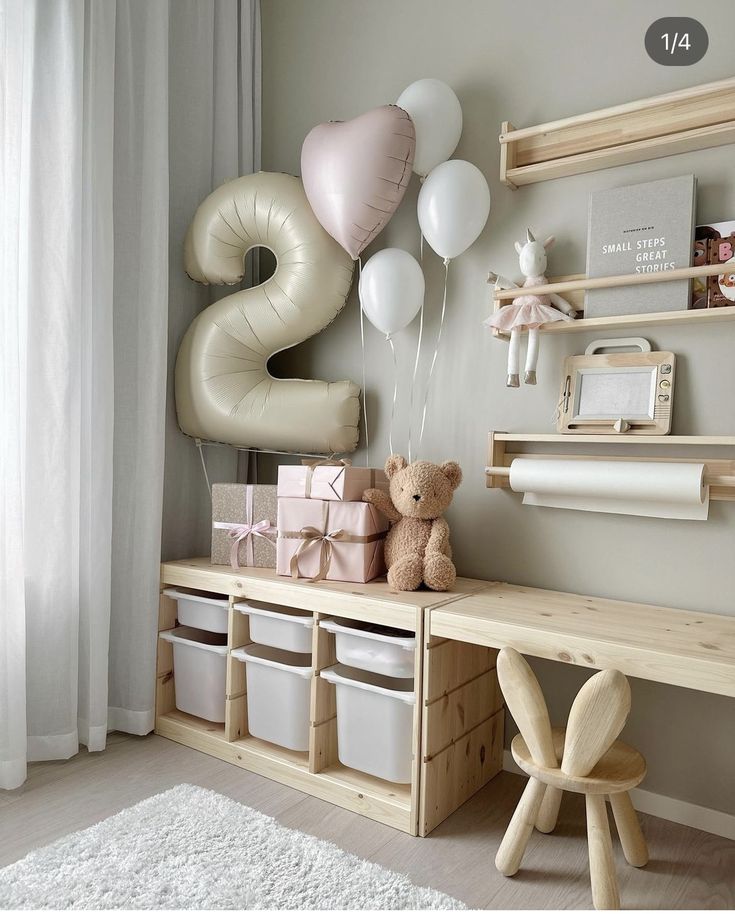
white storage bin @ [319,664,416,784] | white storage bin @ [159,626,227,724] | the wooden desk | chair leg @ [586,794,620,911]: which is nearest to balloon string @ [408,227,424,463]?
the wooden desk

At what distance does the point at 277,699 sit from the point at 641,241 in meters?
1.59

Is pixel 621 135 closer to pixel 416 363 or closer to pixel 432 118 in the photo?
pixel 432 118

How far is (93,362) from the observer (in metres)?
2.10

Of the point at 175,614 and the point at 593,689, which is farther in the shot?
the point at 175,614

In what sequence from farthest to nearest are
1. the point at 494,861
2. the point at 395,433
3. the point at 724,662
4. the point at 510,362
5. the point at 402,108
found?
the point at 395,433
the point at 402,108
the point at 510,362
the point at 494,861
the point at 724,662

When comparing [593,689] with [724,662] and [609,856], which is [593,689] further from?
[609,856]

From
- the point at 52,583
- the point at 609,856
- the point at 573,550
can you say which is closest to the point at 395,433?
the point at 573,550

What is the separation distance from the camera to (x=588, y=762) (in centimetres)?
143

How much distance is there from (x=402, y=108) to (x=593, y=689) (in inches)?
65.6

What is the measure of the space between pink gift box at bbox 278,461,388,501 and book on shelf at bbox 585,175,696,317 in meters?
0.77

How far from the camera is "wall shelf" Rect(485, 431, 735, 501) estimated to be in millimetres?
1733

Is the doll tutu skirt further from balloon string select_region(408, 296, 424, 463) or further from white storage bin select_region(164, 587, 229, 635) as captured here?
white storage bin select_region(164, 587, 229, 635)

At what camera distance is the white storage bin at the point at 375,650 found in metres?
1.79

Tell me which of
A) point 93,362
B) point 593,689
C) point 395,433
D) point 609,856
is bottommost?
point 609,856
